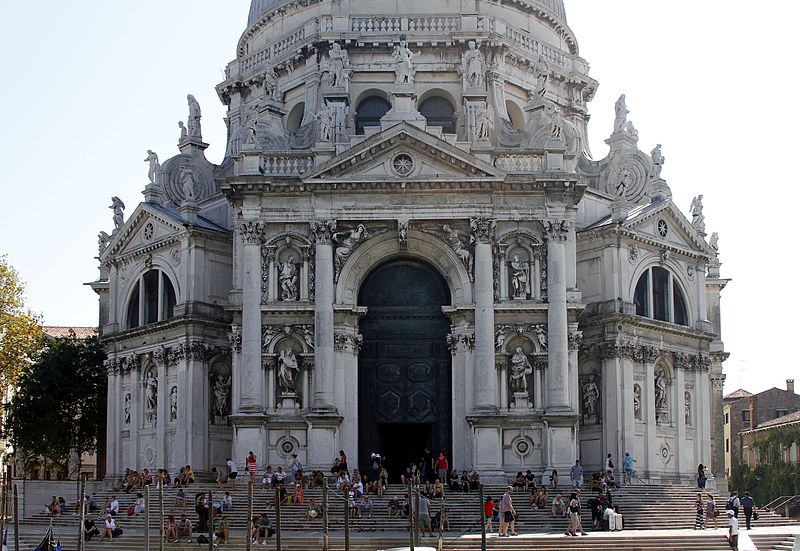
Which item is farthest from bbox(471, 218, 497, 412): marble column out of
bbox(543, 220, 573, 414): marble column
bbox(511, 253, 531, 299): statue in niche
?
bbox(543, 220, 573, 414): marble column

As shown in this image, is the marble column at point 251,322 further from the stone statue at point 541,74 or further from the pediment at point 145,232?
the stone statue at point 541,74

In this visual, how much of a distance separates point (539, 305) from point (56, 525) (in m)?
19.3

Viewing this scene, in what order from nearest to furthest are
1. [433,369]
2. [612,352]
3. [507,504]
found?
[507,504], [433,369], [612,352]

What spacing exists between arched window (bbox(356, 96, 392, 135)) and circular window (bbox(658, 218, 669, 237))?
1279 cm

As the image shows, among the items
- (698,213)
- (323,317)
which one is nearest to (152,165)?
(323,317)

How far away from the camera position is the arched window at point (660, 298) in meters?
55.7

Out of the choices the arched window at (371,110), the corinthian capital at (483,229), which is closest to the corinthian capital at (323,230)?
the corinthian capital at (483,229)

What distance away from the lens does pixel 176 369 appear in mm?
54156

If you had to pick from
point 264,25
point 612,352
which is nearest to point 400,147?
point 612,352

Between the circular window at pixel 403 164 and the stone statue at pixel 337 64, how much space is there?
7637 mm

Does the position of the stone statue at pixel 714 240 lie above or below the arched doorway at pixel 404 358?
above

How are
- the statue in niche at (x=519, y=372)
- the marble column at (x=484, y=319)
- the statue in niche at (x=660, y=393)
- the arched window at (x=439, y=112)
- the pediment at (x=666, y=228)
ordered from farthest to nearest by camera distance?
the arched window at (x=439, y=112) → the statue in niche at (x=660, y=393) → the pediment at (x=666, y=228) → the statue in niche at (x=519, y=372) → the marble column at (x=484, y=319)

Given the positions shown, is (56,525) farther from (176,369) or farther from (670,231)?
(670,231)

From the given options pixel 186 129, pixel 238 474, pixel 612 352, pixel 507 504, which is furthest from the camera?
pixel 186 129
